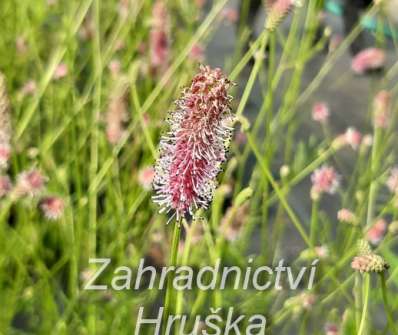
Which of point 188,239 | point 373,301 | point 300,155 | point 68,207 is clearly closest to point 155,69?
point 300,155

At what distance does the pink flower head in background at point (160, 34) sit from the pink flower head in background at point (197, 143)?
19.2 inches

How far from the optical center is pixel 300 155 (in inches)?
43.6

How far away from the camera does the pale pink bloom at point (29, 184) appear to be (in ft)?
2.69

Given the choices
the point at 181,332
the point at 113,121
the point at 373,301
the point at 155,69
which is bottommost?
the point at 181,332

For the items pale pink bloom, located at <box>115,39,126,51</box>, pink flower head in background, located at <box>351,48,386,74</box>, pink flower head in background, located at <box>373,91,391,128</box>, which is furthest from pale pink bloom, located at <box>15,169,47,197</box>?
pink flower head in background, located at <box>351,48,386,74</box>

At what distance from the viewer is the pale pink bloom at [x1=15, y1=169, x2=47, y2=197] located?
82 centimetres

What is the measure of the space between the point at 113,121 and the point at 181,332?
0.29m

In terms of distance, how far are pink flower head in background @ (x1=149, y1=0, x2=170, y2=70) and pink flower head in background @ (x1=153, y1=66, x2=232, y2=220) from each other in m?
0.49

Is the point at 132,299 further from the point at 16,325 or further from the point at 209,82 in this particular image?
the point at 209,82

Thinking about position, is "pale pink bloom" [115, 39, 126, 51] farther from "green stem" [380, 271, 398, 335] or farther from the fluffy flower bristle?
"green stem" [380, 271, 398, 335]

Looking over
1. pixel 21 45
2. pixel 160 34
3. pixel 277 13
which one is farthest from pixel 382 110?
pixel 21 45

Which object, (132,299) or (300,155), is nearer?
(132,299)

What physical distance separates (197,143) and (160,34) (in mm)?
552

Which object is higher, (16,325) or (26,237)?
(26,237)
